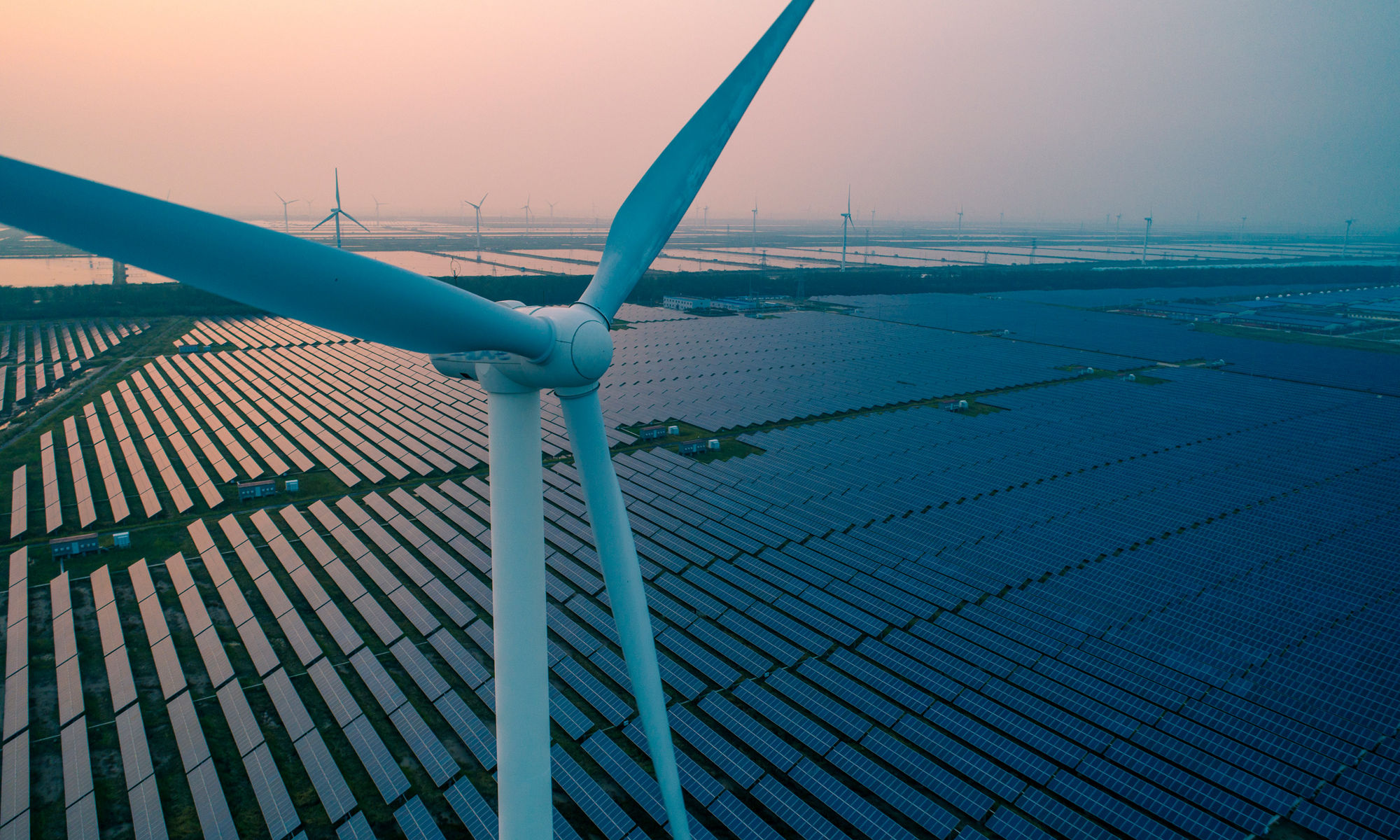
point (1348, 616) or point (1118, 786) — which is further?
point (1348, 616)

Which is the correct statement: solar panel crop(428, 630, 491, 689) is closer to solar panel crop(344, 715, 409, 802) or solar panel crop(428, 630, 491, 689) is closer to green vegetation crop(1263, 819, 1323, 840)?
solar panel crop(344, 715, 409, 802)

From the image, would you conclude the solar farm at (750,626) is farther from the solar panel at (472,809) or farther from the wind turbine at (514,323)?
the wind turbine at (514,323)

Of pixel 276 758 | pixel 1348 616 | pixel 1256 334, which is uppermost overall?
pixel 1256 334

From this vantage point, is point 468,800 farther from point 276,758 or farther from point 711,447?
point 711,447

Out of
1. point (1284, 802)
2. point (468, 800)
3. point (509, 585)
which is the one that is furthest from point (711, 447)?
point (509, 585)

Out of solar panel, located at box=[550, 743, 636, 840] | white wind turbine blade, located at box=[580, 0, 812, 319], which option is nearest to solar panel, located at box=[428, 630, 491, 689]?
solar panel, located at box=[550, 743, 636, 840]
